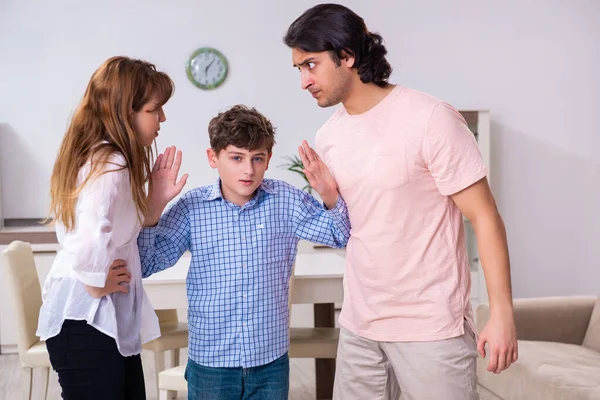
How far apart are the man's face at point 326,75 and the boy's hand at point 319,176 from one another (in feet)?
0.42

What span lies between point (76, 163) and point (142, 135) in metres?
0.17

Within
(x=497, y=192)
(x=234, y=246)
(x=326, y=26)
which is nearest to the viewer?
(x=326, y=26)

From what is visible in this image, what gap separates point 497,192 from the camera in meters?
5.63

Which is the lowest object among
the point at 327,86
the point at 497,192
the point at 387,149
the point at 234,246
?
the point at 497,192

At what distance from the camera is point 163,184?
1890 mm

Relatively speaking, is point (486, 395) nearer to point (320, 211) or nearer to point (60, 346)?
point (320, 211)

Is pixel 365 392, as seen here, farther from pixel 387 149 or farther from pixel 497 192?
pixel 497 192

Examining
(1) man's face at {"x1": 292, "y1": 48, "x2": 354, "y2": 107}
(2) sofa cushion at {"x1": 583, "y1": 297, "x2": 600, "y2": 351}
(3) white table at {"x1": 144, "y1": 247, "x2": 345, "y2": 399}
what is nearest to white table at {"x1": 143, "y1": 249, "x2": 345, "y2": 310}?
(3) white table at {"x1": 144, "y1": 247, "x2": 345, "y2": 399}

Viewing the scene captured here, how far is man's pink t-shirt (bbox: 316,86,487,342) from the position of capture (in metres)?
1.65

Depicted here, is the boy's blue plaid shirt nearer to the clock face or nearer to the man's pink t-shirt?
the man's pink t-shirt

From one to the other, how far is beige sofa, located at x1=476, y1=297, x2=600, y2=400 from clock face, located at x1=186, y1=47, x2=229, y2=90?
2705mm

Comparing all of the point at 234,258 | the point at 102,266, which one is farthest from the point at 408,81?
the point at 102,266

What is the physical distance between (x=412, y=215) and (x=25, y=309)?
6.40 ft

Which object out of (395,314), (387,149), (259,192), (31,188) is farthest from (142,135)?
(31,188)
